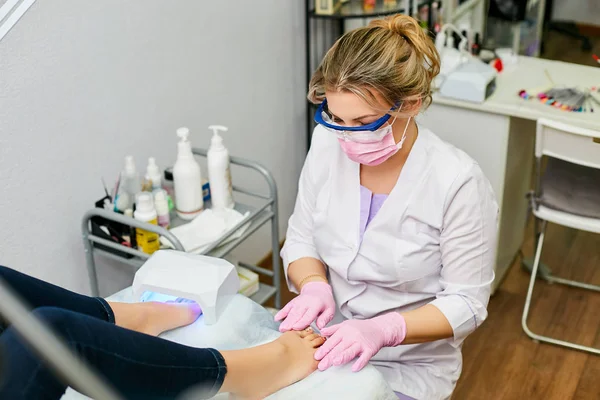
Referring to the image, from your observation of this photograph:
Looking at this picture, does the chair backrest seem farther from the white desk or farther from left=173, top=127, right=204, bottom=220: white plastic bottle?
left=173, top=127, right=204, bottom=220: white plastic bottle

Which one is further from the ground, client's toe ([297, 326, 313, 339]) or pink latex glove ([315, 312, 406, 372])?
pink latex glove ([315, 312, 406, 372])

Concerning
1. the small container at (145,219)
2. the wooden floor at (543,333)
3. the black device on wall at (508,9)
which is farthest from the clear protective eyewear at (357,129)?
the black device on wall at (508,9)

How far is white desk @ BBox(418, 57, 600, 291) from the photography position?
2127mm

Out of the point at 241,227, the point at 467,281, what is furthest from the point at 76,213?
the point at 467,281

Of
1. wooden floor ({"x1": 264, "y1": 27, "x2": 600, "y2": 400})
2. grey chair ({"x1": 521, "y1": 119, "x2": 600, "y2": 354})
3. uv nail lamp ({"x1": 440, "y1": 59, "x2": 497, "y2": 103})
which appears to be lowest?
wooden floor ({"x1": 264, "y1": 27, "x2": 600, "y2": 400})

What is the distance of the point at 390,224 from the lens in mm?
1457

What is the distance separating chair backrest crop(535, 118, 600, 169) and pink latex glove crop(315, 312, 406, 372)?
2.67 ft

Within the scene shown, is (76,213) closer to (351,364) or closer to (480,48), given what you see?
(351,364)

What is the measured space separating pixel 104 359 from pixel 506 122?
147 cm

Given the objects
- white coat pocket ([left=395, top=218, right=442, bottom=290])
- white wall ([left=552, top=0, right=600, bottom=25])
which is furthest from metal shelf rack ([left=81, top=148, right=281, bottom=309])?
white wall ([left=552, top=0, right=600, bottom=25])

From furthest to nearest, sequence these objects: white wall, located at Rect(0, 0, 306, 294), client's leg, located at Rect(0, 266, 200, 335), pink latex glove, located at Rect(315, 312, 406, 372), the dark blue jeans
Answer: white wall, located at Rect(0, 0, 306, 294) → pink latex glove, located at Rect(315, 312, 406, 372) → client's leg, located at Rect(0, 266, 200, 335) → the dark blue jeans

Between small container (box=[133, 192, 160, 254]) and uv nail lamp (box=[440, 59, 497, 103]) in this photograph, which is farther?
uv nail lamp (box=[440, 59, 497, 103])

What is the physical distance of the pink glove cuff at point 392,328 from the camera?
1354 mm

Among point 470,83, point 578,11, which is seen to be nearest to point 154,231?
point 470,83
